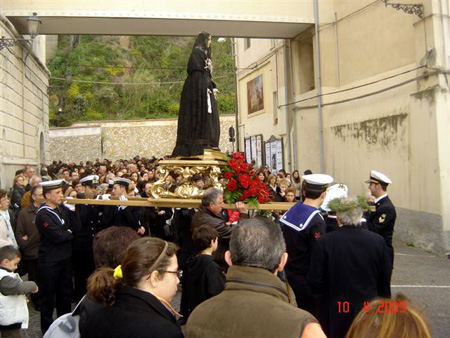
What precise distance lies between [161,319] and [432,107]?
10.8 meters

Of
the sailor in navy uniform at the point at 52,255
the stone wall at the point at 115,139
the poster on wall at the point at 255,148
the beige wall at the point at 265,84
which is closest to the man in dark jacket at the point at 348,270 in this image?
the sailor in navy uniform at the point at 52,255

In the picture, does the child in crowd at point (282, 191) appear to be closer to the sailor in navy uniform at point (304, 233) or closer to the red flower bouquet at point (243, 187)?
the red flower bouquet at point (243, 187)

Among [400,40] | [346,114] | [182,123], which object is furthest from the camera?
[346,114]

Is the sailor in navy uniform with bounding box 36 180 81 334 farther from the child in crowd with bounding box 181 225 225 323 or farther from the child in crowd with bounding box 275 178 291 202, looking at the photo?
the child in crowd with bounding box 275 178 291 202

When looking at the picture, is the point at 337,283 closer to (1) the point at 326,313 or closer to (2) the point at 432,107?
(1) the point at 326,313

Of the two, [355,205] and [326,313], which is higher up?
[355,205]

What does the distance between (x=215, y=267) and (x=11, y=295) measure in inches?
81.6

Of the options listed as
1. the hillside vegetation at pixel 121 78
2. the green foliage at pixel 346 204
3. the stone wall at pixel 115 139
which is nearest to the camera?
the green foliage at pixel 346 204

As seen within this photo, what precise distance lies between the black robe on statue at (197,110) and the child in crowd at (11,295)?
109 inches

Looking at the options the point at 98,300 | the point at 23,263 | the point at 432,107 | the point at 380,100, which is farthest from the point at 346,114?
the point at 98,300

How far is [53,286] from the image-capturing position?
595 centimetres

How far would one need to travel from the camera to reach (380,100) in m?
14.6

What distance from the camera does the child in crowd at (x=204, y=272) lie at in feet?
14.0
